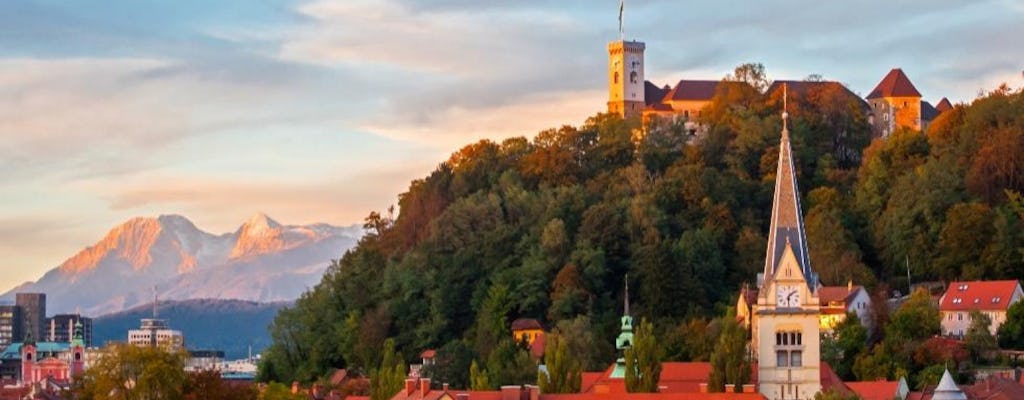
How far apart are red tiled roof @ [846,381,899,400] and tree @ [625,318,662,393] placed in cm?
801

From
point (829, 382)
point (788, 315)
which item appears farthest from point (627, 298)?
point (788, 315)

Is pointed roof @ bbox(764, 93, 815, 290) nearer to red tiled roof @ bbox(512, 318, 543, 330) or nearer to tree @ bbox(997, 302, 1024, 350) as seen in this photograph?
tree @ bbox(997, 302, 1024, 350)

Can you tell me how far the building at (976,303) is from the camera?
11981cm

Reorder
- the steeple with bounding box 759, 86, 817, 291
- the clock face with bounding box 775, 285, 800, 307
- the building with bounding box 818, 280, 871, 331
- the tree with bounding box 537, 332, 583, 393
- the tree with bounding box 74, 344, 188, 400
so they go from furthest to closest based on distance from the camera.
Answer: the building with bounding box 818, 280, 871, 331, the tree with bounding box 537, 332, 583, 393, the steeple with bounding box 759, 86, 817, 291, the clock face with bounding box 775, 285, 800, 307, the tree with bounding box 74, 344, 188, 400

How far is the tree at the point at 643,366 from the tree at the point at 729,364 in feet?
7.92

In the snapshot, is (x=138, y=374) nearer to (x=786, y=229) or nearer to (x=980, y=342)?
(x=786, y=229)

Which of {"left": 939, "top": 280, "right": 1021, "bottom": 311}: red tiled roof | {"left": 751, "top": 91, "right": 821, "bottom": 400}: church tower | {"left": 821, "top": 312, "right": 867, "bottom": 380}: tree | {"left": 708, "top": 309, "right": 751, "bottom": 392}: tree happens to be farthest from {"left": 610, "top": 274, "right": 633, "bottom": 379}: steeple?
{"left": 939, "top": 280, "right": 1021, "bottom": 311}: red tiled roof

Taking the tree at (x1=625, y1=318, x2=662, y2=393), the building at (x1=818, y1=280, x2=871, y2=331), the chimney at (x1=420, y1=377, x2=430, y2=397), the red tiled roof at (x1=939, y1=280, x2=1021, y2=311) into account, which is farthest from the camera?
the red tiled roof at (x1=939, y1=280, x2=1021, y2=311)

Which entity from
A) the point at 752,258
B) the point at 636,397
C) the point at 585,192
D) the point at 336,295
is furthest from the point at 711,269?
the point at 636,397

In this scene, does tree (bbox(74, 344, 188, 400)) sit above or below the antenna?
below

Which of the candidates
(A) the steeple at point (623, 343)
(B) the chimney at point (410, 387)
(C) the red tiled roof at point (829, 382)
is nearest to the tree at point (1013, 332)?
(A) the steeple at point (623, 343)

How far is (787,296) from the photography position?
93688 mm

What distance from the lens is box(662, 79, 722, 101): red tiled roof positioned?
165625 millimetres

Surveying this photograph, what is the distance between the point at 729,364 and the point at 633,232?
4185cm
